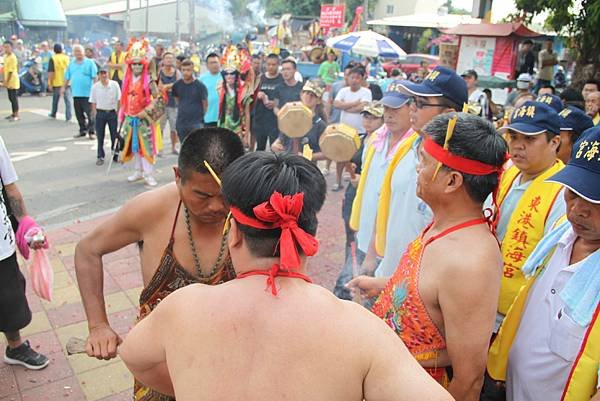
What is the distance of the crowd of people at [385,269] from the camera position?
3.93ft

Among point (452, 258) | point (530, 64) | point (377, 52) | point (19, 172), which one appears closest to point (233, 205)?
point (452, 258)

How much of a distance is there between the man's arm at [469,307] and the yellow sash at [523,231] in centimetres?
82

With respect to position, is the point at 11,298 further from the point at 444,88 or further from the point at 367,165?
the point at 444,88

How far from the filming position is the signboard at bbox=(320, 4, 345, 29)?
2092 cm

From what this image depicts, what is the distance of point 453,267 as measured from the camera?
5.98 ft

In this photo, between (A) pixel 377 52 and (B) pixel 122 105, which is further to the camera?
(A) pixel 377 52

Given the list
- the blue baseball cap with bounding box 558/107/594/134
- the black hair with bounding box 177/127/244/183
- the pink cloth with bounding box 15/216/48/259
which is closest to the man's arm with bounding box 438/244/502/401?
the black hair with bounding box 177/127/244/183

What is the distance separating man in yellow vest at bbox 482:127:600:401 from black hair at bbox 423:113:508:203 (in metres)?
0.22

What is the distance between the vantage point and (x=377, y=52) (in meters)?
12.3

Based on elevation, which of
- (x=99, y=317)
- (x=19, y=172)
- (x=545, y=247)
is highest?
(x=545, y=247)

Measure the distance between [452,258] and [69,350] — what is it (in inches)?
56.2

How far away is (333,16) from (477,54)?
32.0 feet

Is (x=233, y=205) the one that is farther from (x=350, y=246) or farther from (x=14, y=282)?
(x=350, y=246)

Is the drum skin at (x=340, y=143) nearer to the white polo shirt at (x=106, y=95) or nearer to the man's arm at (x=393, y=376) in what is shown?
the man's arm at (x=393, y=376)
